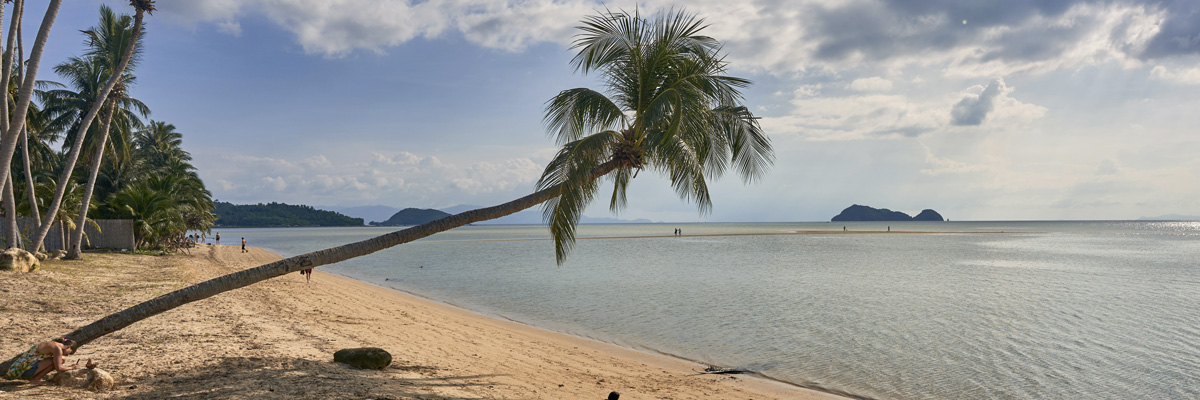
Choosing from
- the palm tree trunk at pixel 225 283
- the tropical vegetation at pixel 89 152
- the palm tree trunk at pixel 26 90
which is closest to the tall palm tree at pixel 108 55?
the tropical vegetation at pixel 89 152

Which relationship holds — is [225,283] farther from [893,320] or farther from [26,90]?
[893,320]

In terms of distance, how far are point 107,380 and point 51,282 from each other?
10.4 m

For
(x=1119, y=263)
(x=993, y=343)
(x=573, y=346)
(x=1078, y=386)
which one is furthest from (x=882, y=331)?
(x=1119, y=263)

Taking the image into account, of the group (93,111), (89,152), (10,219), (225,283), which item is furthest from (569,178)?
(89,152)

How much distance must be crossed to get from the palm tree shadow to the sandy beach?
0.01 meters

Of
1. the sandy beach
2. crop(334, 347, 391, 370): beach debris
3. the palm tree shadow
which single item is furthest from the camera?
crop(334, 347, 391, 370): beach debris

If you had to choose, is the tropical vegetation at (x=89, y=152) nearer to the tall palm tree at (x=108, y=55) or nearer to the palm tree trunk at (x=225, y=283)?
the tall palm tree at (x=108, y=55)

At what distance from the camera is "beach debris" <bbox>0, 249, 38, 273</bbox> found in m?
13.8

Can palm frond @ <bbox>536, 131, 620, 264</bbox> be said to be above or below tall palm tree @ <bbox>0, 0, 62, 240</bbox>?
below

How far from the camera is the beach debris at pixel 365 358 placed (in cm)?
760

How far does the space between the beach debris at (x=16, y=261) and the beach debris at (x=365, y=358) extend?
12336 millimetres

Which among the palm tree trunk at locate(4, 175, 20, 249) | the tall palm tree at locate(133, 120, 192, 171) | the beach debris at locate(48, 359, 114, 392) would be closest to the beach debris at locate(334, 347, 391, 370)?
the beach debris at locate(48, 359, 114, 392)

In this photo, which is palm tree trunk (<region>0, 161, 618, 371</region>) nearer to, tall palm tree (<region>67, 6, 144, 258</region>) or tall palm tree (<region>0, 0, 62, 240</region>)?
tall palm tree (<region>0, 0, 62, 240</region>)

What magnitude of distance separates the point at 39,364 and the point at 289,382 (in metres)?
2.38
